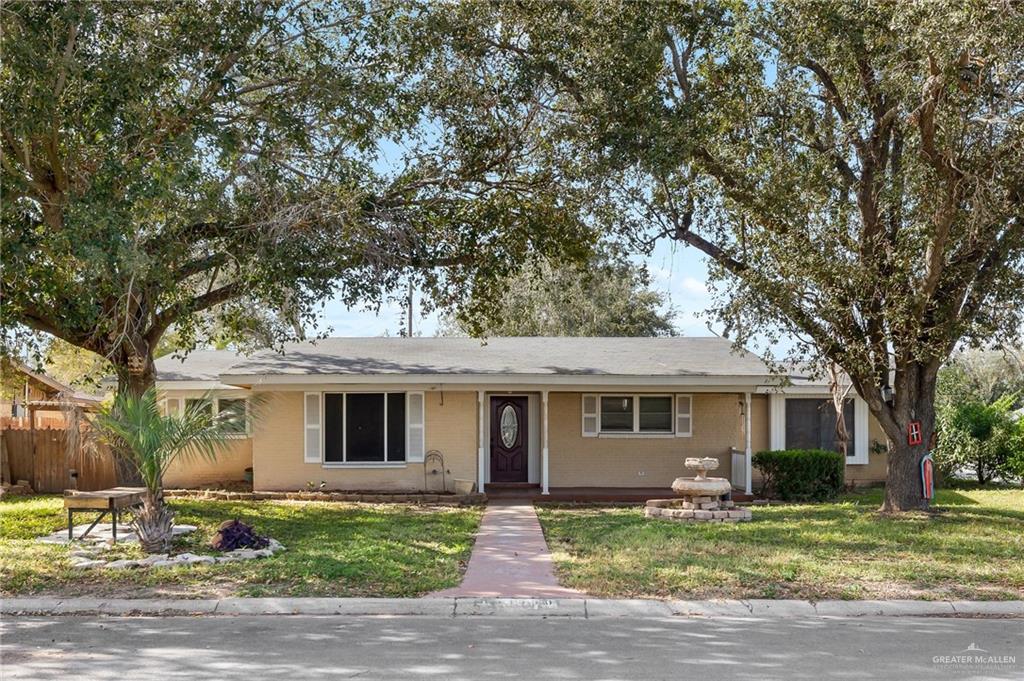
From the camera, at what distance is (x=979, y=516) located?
1577 cm

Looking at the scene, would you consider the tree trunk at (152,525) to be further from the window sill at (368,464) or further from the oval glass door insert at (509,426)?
the oval glass door insert at (509,426)

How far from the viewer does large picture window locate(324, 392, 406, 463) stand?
1967 cm

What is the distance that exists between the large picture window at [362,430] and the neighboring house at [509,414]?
0.02 m

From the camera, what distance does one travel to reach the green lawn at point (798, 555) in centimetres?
988

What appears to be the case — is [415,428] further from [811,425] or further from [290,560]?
[811,425]

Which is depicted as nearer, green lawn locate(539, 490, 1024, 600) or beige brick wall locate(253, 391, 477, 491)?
green lawn locate(539, 490, 1024, 600)

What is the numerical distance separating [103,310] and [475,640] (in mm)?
9339

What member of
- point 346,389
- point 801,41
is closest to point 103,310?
point 346,389

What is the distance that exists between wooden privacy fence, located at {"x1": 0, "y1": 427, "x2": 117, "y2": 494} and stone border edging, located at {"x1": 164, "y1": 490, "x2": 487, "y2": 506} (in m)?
2.41

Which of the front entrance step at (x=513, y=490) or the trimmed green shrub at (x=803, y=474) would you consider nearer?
the front entrance step at (x=513, y=490)

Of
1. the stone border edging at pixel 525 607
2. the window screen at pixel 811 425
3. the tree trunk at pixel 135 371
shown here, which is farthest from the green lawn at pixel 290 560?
the window screen at pixel 811 425

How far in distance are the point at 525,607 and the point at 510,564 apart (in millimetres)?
2132

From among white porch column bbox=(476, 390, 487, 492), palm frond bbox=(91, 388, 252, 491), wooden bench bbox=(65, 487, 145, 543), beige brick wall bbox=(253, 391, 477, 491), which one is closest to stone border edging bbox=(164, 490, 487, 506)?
beige brick wall bbox=(253, 391, 477, 491)

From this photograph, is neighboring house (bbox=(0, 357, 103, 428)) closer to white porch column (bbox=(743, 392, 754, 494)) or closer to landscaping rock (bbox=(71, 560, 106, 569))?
landscaping rock (bbox=(71, 560, 106, 569))
